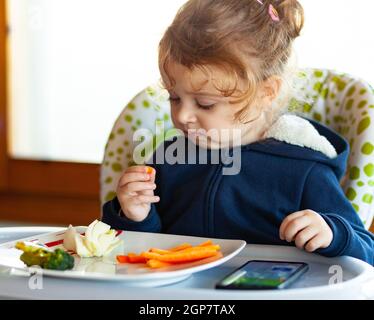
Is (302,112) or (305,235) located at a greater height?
(302,112)

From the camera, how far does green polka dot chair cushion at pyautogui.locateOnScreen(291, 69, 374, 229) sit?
4.09 ft

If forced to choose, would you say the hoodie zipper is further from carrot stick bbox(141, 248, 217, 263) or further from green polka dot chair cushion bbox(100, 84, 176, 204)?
carrot stick bbox(141, 248, 217, 263)

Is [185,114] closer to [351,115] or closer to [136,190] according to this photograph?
[136,190]

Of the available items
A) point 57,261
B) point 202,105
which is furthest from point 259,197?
point 57,261

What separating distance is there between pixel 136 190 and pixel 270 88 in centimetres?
28

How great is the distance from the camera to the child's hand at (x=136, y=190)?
1081 mm

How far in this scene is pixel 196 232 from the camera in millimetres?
1190

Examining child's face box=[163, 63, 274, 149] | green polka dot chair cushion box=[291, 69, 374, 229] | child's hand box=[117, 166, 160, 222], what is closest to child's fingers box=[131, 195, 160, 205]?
child's hand box=[117, 166, 160, 222]

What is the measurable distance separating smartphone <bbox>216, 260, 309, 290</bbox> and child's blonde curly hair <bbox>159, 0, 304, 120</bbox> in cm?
33

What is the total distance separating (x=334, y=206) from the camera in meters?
1.13
